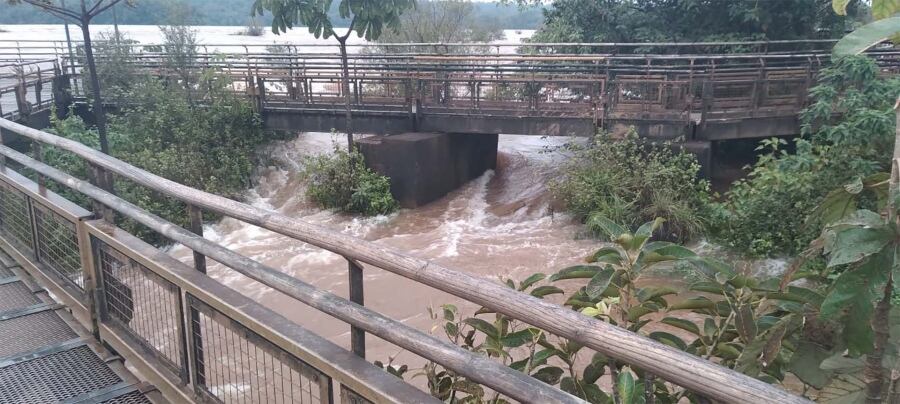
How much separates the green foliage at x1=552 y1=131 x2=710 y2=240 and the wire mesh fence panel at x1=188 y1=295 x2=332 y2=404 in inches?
274

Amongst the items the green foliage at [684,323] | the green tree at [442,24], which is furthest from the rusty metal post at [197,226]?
the green tree at [442,24]

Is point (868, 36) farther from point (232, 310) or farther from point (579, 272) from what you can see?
point (232, 310)

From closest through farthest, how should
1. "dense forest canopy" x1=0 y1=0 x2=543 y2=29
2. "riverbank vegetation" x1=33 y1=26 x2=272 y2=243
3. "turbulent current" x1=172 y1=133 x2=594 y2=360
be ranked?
"turbulent current" x1=172 y1=133 x2=594 y2=360 < "riverbank vegetation" x1=33 y1=26 x2=272 y2=243 < "dense forest canopy" x1=0 y1=0 x2=543 y2=29

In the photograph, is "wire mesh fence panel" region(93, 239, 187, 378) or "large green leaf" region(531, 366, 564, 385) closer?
"large green leaf" region(531, 366, 564, 385)

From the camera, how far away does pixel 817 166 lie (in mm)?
8453

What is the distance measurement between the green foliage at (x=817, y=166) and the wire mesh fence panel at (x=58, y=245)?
7.34 metres

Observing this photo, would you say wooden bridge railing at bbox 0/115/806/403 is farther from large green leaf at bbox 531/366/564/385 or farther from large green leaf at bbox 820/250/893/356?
large green leaf at bbox 531/366/564/385

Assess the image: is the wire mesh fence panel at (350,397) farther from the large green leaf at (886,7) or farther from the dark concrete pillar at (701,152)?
the dark concrete pillar at (701,152)

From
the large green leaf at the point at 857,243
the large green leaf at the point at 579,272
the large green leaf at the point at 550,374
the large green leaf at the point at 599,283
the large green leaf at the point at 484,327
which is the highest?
the large green leaf at the point at 857,243

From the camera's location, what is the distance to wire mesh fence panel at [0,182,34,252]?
3.87 m

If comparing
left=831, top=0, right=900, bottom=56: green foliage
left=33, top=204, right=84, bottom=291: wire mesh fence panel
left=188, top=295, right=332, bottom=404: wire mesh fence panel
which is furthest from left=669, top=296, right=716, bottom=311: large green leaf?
left=33, top=204, right=84, bottom=291: wire mesh fence panel

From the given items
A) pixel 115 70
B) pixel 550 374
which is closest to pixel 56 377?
pixel 550 374

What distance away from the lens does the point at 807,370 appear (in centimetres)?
170

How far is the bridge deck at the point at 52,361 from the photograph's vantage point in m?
2.80
